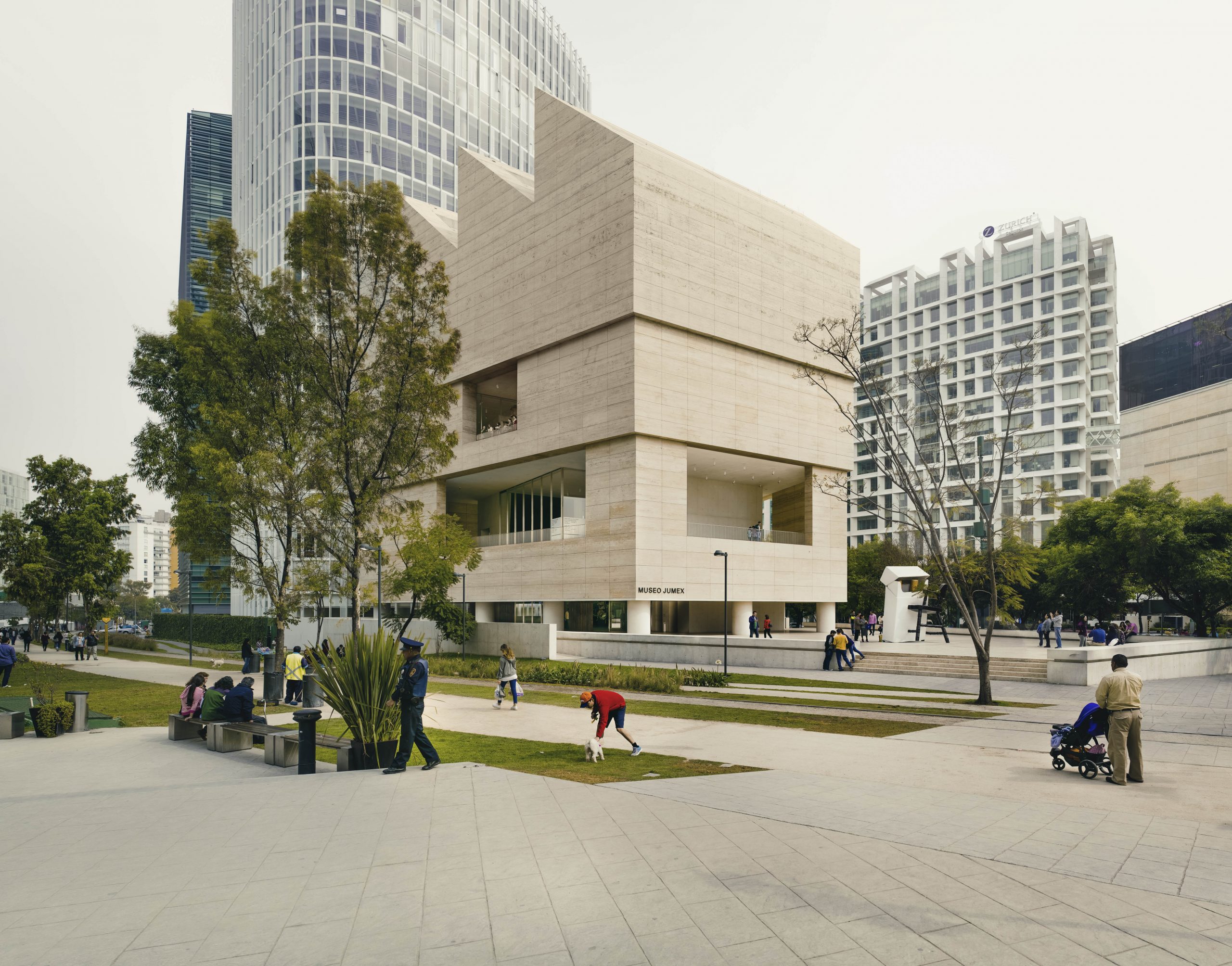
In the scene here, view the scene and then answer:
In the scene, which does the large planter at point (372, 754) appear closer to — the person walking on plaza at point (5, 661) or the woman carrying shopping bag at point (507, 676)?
the woman carrying shopping bag at point (507, 676)

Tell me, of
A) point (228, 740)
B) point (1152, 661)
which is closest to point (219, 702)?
point (228, 740)

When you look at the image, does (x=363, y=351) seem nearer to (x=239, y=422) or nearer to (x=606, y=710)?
(x=239, y=422)

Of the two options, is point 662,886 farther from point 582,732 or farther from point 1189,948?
point 582,732

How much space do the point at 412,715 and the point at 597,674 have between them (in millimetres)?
16340

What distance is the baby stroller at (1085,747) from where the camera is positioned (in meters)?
10.7

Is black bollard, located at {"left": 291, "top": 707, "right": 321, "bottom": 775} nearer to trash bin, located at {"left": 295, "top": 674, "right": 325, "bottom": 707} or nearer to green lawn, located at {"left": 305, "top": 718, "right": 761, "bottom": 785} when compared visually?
green lawn, located at {"left": 305, "top": 718, "right": 761, "bottom": 785}

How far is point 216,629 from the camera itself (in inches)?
2581

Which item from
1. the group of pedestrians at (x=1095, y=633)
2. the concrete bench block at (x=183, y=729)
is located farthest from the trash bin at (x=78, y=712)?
the group of pedestrians at (x=1095, y=633)

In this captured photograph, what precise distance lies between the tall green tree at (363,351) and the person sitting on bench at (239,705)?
27.5 ft

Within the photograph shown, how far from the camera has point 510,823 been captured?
7586mm

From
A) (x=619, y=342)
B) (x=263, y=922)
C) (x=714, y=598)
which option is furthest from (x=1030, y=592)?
(x=263, y=922)

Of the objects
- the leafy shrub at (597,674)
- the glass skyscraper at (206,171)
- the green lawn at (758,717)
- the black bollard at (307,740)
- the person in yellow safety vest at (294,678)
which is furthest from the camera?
the glass skyscraper at (206,171)

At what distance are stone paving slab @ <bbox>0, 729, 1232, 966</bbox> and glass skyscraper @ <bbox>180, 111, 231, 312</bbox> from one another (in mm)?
151369

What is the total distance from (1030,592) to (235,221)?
86.1 m
